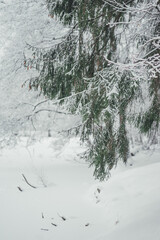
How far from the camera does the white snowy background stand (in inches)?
174

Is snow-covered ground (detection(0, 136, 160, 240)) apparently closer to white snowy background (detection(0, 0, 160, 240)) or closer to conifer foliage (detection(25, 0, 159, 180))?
white snowy background (detection(0, 0, 160, 240))

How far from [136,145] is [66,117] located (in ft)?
19.3

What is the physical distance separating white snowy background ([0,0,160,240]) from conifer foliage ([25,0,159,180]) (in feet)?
3.80

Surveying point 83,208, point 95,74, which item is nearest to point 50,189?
point 83,208

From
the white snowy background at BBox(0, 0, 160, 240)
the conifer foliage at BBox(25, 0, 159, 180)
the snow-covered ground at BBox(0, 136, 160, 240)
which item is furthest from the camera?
the white snowy background at BBox(0, 0, 160, 240)

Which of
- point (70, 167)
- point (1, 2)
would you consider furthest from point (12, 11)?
point (70, 167)

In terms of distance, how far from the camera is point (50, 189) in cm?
780

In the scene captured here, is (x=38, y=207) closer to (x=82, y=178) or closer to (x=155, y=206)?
(x=82, y=178)

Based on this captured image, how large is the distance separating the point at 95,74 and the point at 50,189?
17.5 feet

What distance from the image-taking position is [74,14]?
4.00 m

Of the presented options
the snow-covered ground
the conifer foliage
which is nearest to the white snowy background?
the snow-covered ground

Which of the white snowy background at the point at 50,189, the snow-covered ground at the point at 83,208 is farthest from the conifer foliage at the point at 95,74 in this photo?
the white snowy background at the point at 50,189

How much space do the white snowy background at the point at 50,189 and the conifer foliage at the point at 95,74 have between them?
116 centimetres

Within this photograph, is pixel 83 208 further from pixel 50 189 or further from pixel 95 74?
pixel 95 74
